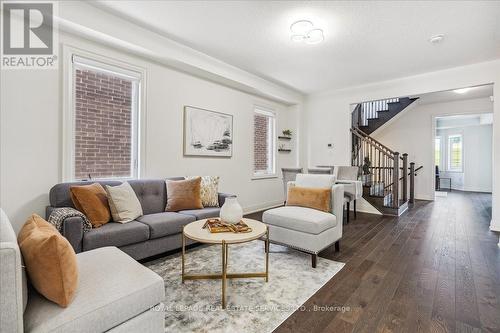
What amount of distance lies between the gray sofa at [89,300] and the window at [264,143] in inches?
166

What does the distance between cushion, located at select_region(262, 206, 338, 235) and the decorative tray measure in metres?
0.68

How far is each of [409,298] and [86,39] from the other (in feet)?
14.2

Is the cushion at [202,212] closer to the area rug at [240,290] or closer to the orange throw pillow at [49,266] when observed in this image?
the area rug at [240,290]

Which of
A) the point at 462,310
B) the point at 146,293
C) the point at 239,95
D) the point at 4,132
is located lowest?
the point at 462,310

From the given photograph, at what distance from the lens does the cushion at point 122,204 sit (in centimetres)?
269

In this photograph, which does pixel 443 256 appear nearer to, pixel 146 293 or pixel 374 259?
pixel 374 259

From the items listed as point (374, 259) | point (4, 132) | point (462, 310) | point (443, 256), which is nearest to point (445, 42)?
point (443, 256)

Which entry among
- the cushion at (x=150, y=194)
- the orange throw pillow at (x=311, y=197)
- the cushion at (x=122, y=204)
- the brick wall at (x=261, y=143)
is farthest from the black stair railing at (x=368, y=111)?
the cushion at (x=122, y=204)

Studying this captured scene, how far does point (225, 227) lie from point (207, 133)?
8.09 feet

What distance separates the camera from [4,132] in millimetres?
2471

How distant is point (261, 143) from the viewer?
19.2 ft

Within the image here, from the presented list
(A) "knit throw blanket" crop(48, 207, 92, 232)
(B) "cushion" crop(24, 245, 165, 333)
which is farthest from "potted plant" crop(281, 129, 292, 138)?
(B) "cushion" crop(24, 245, 165, 333)

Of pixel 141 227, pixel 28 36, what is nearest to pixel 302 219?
pixel 141 227

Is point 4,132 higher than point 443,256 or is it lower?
higher
